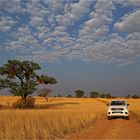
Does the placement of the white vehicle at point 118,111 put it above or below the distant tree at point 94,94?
below

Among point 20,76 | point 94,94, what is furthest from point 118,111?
point 94,94

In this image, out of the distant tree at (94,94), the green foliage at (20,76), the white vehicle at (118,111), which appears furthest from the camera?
the distant tree at (94,94)

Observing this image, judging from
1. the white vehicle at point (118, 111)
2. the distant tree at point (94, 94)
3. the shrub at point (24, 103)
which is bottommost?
the white vehicle at point (118, 111)

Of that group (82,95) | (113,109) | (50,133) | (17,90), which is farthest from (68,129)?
(82,95)

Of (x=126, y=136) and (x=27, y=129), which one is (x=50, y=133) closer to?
(x=27, y=129)

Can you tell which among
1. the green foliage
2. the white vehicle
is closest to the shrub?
the green foliage

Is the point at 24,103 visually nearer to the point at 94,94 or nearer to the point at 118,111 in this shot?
the point at 118,111

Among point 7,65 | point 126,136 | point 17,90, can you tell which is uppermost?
point 7,65

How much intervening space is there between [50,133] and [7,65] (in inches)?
1575

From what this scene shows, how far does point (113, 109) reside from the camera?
30.0 meters

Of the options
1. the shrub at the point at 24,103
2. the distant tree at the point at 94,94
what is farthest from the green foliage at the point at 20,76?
the distant tree at the point at 94,94

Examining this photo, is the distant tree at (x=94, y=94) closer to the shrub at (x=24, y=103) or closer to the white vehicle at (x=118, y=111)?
the shrub at (x=24, y=103)

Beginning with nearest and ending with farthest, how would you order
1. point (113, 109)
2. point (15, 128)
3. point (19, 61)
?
point (15, 128), point (113, 109), point (19, 61)

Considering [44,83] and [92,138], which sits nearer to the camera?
[92,138]
